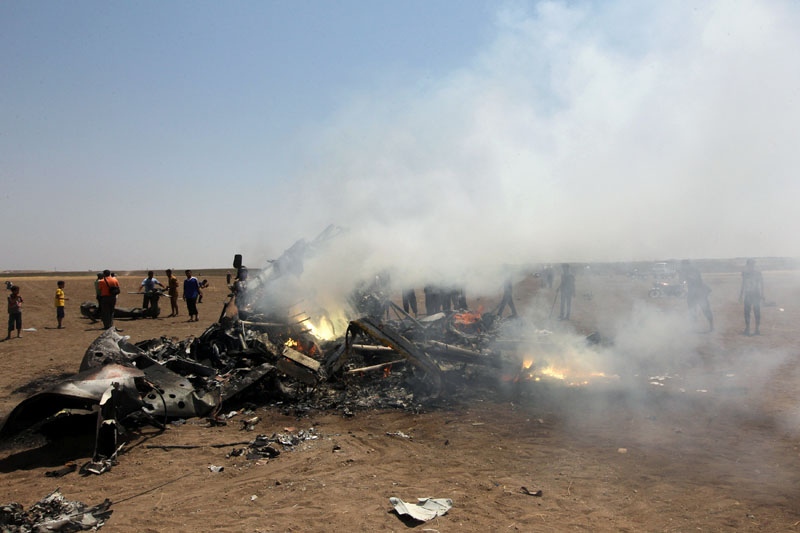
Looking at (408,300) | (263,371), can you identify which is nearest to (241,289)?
(263,371)

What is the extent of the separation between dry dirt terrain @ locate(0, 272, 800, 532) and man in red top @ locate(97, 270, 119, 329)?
5.10 m

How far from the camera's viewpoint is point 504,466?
5.78 metres

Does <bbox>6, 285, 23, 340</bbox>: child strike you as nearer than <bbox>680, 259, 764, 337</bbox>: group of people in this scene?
No

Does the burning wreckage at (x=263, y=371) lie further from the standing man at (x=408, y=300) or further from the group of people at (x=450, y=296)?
the standing man at (x=408, y=300)

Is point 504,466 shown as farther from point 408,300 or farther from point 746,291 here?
point 746,291

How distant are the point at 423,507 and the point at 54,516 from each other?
11.6 ft

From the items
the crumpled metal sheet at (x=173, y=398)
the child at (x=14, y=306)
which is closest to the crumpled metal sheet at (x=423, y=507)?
the crumpled metal sheet at (x=173, y=398)

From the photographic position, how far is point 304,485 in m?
5.26

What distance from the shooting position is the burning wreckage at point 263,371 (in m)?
6.37

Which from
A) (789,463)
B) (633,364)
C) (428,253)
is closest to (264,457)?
(789,463)

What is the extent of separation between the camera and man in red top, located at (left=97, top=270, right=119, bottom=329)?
47.1 feet

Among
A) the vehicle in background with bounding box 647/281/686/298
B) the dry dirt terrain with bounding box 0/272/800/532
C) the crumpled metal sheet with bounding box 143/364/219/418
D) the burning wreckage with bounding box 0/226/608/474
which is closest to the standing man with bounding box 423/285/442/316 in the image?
the burning wreckage with bounding box 0/226/608/474

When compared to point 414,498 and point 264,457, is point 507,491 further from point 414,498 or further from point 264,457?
point 264,457

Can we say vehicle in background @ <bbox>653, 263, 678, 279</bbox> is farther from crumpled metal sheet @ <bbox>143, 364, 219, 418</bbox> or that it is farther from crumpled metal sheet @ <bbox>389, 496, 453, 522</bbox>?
crumpled metal sheet @ <bbox>389, 496, 453, 522</bbox>
